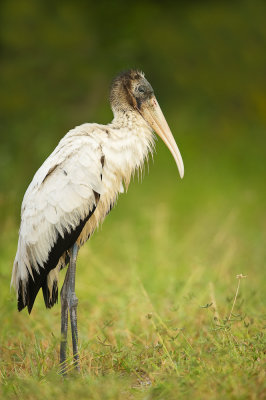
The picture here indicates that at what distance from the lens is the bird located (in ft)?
12.9

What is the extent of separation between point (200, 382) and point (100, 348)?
1.22 m

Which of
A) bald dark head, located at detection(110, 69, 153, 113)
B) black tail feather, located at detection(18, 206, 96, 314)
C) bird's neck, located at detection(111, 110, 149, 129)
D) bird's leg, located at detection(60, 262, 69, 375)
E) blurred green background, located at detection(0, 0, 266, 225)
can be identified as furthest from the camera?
blurred green background, located at detection(0, 0, 266, 225)

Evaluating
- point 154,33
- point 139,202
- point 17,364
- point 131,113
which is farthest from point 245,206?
point 17,364

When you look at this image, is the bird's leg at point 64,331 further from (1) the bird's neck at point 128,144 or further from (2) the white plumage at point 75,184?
(1) the bird's neck at point 128,144

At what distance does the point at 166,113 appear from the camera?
1175 cm

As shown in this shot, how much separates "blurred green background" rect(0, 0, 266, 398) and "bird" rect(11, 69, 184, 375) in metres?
1.09

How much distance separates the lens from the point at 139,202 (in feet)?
Answer: 31.7

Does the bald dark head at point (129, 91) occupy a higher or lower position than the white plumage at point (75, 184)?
higher

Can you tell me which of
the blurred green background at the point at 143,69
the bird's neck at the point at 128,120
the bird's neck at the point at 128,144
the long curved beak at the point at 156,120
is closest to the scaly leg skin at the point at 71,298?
the bird's neck at the point at 128,144

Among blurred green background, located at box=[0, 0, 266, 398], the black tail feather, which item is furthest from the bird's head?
blurred green background, located at box=[0, 0, 266, 398]

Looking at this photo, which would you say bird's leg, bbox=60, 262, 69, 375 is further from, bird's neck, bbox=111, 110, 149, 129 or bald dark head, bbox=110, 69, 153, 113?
bald dark head, bbox=110, 69, 153, 113

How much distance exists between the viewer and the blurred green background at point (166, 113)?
6363mm

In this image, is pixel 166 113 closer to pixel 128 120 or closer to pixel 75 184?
pixel 128 120

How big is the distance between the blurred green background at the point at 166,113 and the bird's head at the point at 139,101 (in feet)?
4.75
